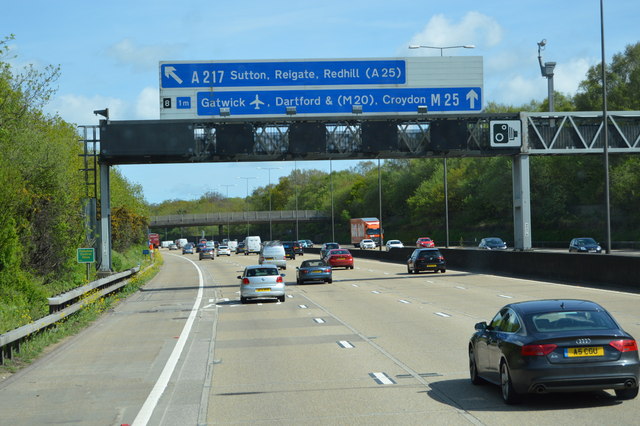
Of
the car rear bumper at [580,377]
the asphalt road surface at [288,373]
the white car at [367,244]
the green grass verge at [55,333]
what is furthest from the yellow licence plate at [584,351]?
the white car at [367,244]

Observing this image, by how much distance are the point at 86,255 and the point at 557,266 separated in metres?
19.9

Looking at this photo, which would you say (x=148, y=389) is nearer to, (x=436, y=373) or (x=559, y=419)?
(x=436, y=373)

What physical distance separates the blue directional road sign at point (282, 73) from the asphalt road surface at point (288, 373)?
42.4 ft

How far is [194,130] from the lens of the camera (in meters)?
40.2

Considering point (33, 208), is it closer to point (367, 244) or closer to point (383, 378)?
point (383, 378)

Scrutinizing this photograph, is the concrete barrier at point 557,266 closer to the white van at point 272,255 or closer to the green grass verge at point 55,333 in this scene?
the white van at point 272,255

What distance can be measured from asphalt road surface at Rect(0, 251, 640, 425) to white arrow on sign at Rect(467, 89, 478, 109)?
13151mm

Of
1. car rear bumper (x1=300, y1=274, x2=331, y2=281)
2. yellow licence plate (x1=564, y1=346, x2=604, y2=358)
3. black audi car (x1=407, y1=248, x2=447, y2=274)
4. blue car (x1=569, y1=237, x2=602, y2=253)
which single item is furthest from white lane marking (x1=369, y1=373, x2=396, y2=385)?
blue car (x1=569, y1=237, x2=602, y2=253)

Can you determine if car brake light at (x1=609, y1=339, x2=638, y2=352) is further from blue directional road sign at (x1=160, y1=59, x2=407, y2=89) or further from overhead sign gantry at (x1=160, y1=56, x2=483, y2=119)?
blue directional road sign at (x1=160, y1=59, x2=407, y2=89)

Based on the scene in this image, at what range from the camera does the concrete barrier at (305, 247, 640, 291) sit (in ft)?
103

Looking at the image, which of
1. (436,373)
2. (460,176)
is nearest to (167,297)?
(436,373)

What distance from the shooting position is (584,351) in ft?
32.5

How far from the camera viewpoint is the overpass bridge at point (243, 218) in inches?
6117

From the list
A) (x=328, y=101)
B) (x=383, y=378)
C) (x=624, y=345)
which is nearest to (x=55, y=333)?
(x=383, y=378)
